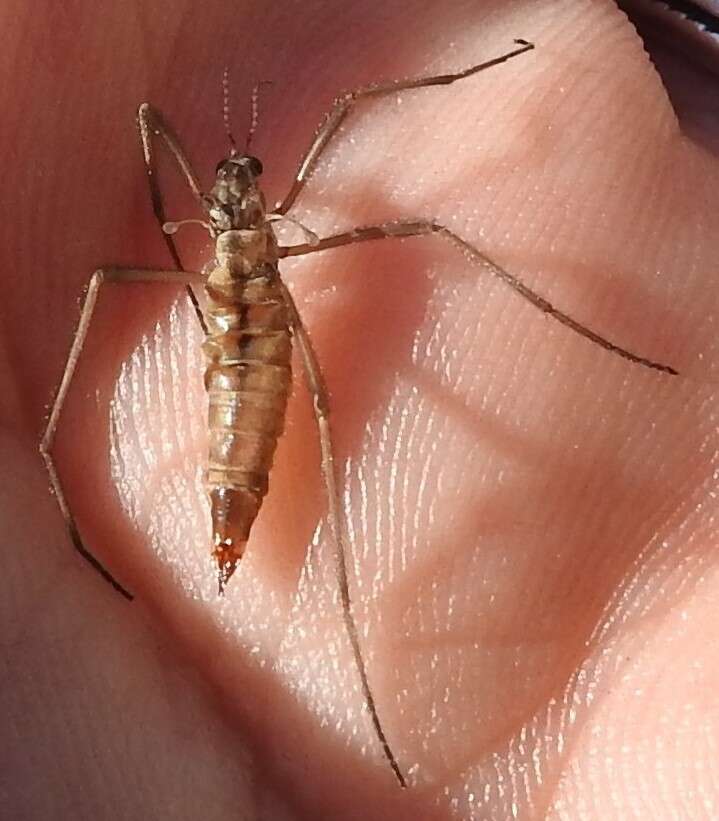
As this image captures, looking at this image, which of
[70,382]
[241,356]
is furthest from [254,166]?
[70,382]

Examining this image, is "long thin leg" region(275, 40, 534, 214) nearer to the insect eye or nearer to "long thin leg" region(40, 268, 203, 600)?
the insect eye

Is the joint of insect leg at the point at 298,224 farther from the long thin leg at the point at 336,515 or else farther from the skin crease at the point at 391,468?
the long thin leg at the point at 336,515

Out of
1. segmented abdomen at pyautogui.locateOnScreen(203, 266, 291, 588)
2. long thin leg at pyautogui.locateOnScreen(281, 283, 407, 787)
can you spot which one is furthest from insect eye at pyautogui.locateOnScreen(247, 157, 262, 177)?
Result: long thin leg at pyautogui.locateOnScreen(281, 283, 407, 787)

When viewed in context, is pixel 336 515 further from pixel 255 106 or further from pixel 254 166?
pixel 255 106

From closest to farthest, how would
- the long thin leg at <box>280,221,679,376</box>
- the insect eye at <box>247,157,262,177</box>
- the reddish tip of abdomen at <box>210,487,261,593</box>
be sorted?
1. the reddish tip of abdomen at <box>210,487,261,593</box>
2. the long thin leg at <box>280,221,679,376</box>
3. the insect eye at <box>247,157,262,177</box>

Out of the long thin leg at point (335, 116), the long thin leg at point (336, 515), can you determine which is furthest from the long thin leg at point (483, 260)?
the long thin leg at point (336, 515)

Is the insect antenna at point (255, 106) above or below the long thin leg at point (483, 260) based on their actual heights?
above
